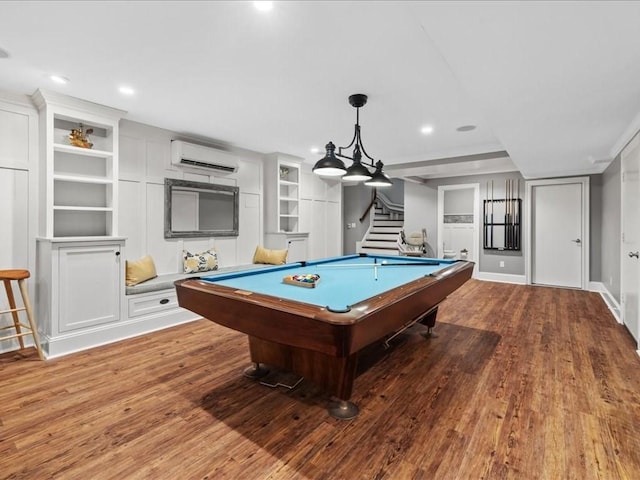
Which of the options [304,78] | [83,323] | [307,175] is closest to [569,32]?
[304,78]

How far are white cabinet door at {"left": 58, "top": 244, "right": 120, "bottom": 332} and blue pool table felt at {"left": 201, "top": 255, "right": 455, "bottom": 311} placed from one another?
156cm

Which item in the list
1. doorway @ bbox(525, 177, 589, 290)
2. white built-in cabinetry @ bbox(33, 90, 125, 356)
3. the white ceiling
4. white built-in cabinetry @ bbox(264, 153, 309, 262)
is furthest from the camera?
doorway @ bbox(525, 177, 589, 290)

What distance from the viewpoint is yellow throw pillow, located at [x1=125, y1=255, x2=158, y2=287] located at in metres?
3.53

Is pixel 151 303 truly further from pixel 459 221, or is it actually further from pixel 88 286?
pixel 459 221

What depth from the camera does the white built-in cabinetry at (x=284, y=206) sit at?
5332mm

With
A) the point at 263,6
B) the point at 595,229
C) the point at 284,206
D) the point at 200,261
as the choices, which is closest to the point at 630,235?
the point at 595,229

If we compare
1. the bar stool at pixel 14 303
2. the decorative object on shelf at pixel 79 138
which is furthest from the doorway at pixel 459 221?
the bar stool at pixel 14 303

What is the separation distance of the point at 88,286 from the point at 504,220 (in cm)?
689

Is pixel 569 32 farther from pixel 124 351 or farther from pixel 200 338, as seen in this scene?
pixel 124 351

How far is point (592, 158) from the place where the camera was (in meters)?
4.58

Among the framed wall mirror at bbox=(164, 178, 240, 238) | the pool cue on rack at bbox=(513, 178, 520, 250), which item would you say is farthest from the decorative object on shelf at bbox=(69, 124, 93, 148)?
the pool cue on rack at bbox=(513, 178, 520, 250)

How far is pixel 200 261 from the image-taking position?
14.1 ft

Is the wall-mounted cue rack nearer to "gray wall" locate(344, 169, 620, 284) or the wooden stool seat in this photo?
"gray wall" locate(344, 169, 620, 284)

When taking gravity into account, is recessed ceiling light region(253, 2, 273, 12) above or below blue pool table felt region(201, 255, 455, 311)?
above
